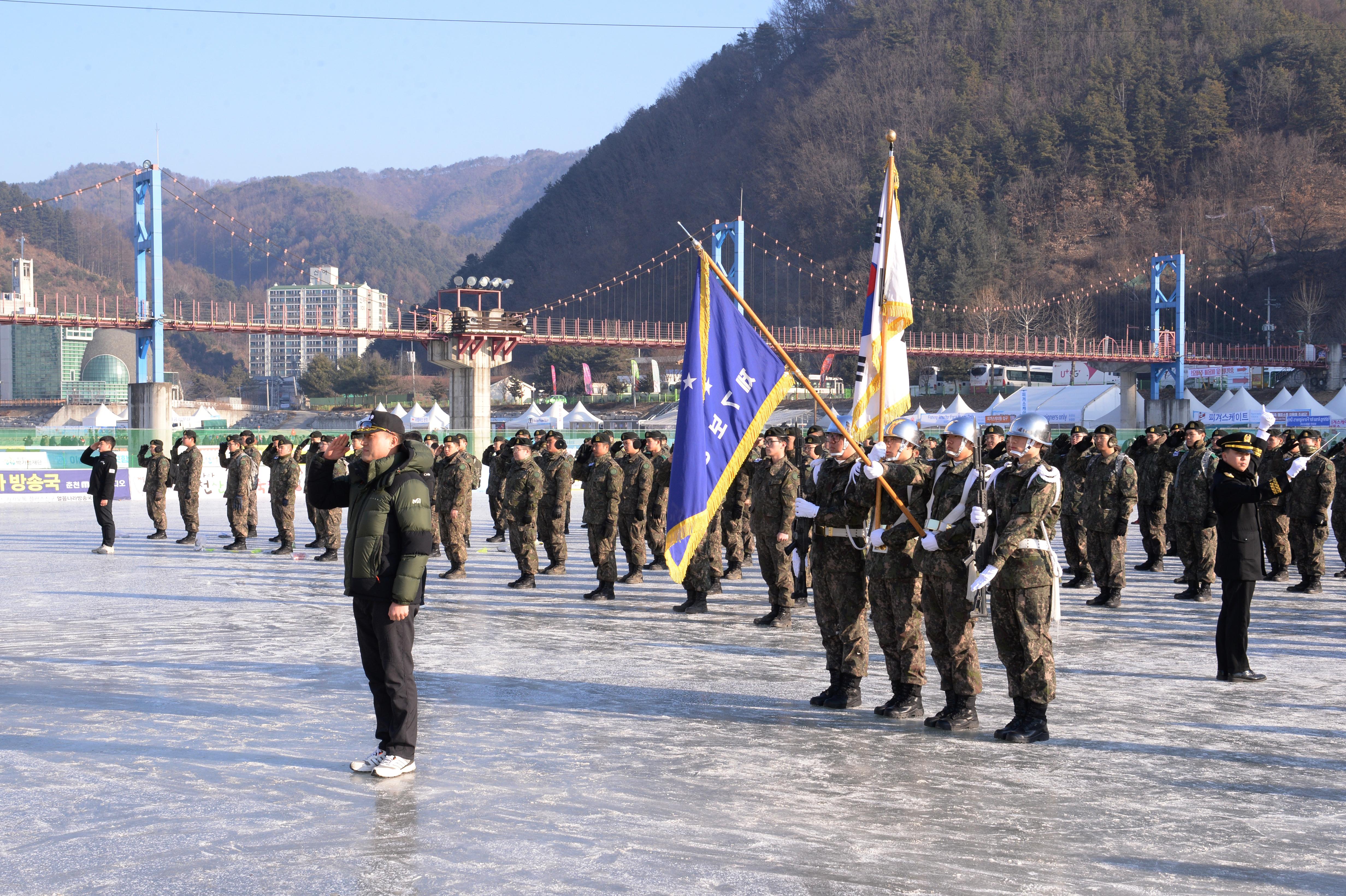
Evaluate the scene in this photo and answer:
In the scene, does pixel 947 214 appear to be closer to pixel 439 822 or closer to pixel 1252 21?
pixel 1252 21

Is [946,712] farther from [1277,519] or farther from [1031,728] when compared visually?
[1277,519]

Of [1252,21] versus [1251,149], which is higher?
[1252,21]

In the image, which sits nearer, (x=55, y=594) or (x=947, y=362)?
(x=55, y=594)

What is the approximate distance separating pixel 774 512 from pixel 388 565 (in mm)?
5681

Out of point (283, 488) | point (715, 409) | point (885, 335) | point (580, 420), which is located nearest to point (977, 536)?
point (885, 335)

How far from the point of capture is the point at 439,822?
16.6ft

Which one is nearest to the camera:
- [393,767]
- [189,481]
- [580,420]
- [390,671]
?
[393,767]

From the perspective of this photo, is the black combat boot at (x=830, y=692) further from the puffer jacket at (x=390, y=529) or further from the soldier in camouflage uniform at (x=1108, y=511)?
the soldier in camouflage uniform at (x=1108, y=511)

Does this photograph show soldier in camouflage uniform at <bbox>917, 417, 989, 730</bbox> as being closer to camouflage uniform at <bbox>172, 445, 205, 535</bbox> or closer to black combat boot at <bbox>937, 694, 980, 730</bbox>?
black combat boot at <bbox>937, 694, 980, 730</bbox>

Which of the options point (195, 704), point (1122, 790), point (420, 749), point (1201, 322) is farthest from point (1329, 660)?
point (1201, 322)

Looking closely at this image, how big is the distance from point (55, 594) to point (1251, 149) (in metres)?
110

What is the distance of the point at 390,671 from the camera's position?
577 centimetres

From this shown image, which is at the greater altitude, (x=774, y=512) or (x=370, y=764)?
(x=774, y=512)

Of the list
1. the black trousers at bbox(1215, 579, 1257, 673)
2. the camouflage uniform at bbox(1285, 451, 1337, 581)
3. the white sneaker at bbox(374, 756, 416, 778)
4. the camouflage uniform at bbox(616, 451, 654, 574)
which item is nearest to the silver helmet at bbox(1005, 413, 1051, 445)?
the black trousers at bbox(1215, 579, 1257, 673)
